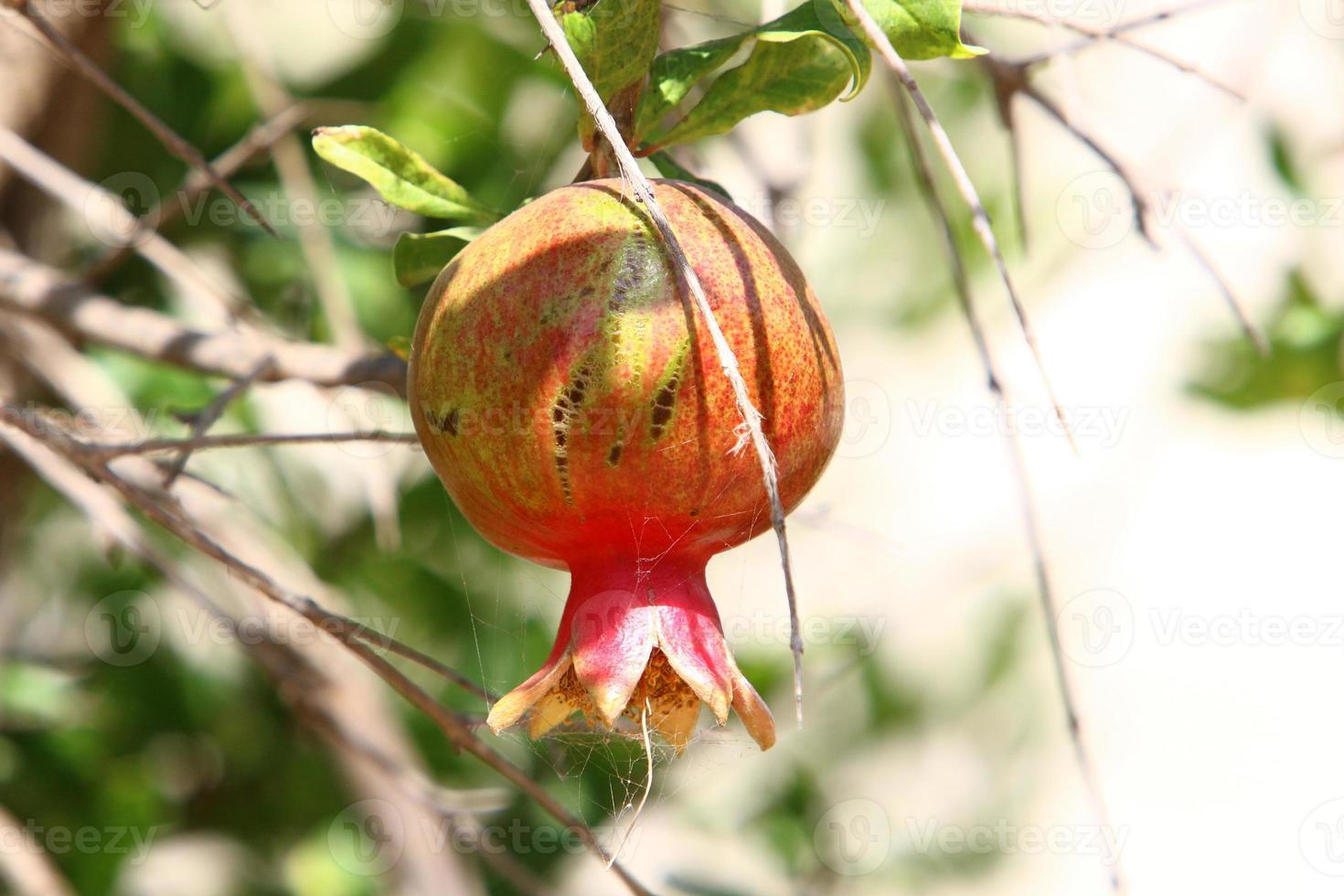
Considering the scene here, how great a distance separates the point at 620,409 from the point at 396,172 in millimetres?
270

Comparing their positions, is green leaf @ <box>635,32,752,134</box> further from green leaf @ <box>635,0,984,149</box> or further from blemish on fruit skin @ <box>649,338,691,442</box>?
blemish on fruit skin @ <box>649,338,691,442</box>

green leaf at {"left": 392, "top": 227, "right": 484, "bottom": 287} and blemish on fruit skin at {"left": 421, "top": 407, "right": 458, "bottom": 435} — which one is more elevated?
green leaf at {"left": 392, "top": 227, "right": 484, "bottom": 287}

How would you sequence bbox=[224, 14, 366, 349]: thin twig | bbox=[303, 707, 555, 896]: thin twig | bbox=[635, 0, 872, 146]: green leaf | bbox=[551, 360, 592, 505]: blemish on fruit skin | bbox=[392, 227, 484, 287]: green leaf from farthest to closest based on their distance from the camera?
bbox=[224, 14, 366, 349]: thin twig → bbox=[303, 707, 555, 896]: thin twig → bbox=[392, 227, 484, 287]: green leaf → bbox=[635, 0, 872, 146]: green leaf → bbox=[551, 360, 592, 505]: blemish on fruit skin

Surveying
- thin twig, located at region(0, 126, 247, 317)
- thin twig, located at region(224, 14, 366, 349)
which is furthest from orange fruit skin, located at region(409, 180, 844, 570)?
thin twig, located at region(224, 14, 366, 349)

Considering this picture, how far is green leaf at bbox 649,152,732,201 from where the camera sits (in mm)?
828

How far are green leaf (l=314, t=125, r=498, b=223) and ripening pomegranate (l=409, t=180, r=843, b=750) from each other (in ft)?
0.36

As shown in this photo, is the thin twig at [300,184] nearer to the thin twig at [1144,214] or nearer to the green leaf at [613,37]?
the green leaf at [613,37]

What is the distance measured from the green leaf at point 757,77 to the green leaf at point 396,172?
0.13 m

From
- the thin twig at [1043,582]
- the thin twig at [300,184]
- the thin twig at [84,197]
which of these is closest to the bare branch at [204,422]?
the thin twig at [84,197]

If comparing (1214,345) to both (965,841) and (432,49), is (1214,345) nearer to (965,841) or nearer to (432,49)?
(965,841)

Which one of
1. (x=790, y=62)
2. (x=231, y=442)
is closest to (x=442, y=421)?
(x=231, y=442)

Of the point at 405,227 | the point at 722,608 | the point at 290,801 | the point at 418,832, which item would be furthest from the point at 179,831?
the point at 722,608

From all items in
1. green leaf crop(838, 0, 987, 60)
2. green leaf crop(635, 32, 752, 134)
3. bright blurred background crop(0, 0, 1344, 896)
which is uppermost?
green leaf crop(838, 0, 987, 60)

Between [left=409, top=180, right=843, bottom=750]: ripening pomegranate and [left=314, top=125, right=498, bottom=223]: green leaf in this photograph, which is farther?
[left=314, top=125, right=498, bottom=223]: green leaf
